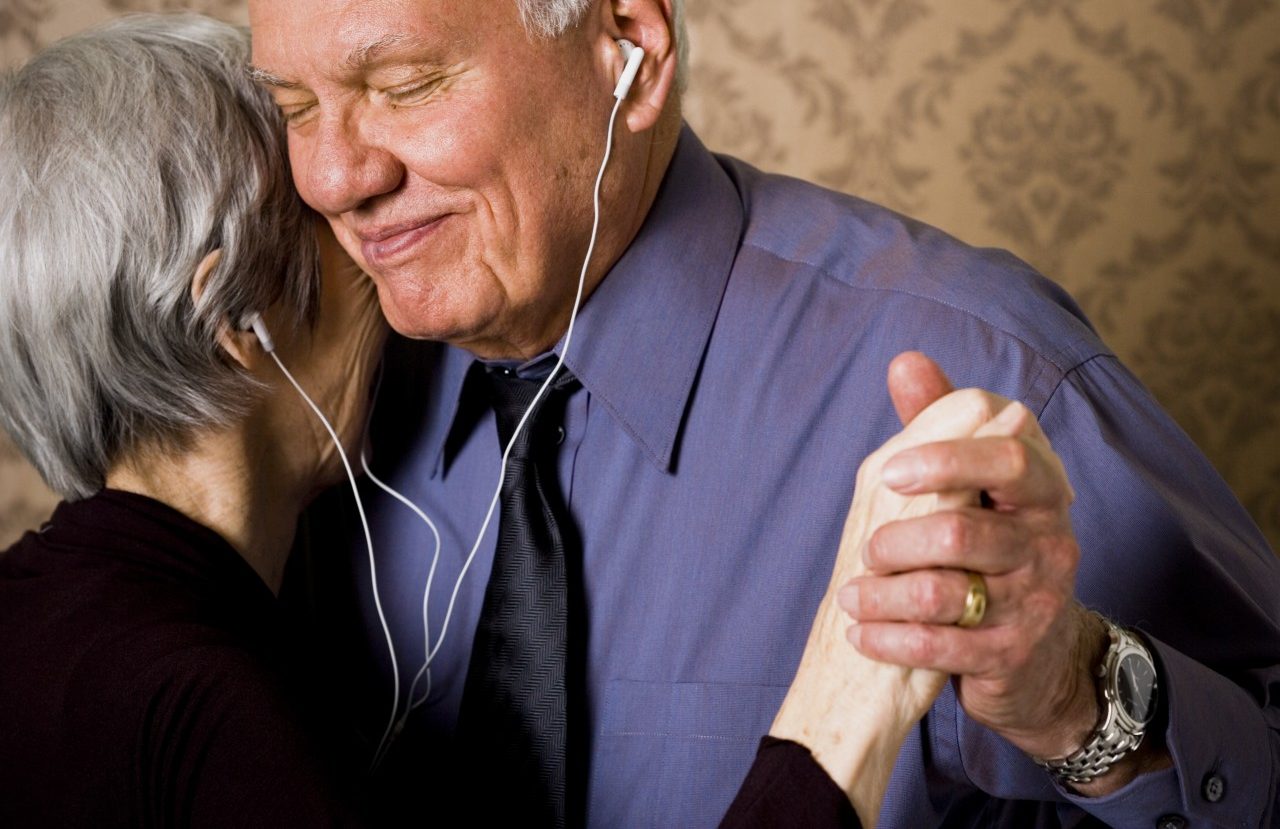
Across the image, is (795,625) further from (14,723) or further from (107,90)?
(107,90)

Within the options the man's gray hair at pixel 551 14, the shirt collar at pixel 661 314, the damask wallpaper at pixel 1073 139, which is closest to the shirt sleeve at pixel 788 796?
the shirt collar at pixel 661 314

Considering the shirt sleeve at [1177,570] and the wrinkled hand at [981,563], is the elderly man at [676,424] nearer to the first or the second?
the shirt sleeve at [1177,570]

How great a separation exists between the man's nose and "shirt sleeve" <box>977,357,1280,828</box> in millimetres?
566

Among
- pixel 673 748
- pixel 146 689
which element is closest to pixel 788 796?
pixel 673 748

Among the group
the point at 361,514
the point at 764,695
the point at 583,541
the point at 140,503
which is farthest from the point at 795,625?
the point at 140,503

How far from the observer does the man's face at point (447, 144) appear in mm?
1049

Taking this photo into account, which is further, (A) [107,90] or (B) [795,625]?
(A) [107,90]

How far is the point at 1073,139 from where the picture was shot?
195 cm

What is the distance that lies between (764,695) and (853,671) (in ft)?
0.90

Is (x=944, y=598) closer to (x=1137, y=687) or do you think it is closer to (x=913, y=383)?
(x=913, y=383)

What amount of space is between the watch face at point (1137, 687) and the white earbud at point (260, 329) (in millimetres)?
799

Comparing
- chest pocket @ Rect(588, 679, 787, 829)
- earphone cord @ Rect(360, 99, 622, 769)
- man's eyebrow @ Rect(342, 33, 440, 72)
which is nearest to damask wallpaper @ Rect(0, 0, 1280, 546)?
earphone cord @ Rect(360, 99, 622, 769)

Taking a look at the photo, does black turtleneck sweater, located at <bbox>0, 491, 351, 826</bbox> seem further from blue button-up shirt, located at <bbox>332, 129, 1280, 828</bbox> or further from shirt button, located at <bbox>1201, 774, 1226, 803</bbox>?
shirt button, located at <bbox>1201, 774, 1226, 803</bbox>

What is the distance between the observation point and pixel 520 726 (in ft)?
3.66
